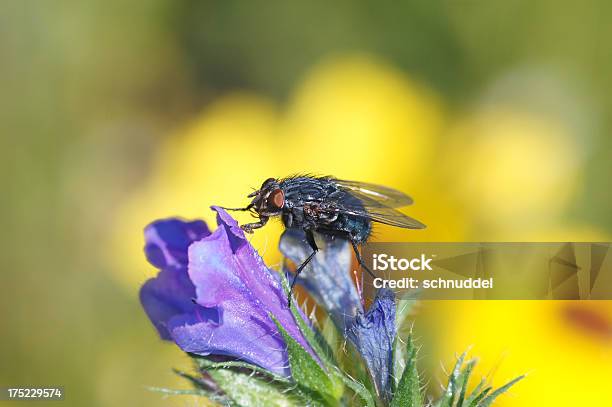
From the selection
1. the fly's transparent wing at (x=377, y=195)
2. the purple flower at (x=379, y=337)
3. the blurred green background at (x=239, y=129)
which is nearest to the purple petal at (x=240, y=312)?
the purple flower at (x=379, y=337)

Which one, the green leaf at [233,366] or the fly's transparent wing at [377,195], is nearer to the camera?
the green leaf at [233,366]

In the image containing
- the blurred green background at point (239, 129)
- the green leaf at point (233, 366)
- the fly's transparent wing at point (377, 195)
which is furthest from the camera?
the blurred green background at point (239, 129)

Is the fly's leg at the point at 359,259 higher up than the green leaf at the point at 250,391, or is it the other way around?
the fly's leg at the point at 359,259

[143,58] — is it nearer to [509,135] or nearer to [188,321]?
[509,135]

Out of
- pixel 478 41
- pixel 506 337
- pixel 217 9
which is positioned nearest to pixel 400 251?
pixel 506 337

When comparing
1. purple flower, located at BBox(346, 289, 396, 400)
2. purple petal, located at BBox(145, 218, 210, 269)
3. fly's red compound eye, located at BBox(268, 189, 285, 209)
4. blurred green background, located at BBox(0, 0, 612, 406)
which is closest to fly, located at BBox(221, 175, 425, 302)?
fly's red compound eye, located at BBox(268, 189, 285, 209)

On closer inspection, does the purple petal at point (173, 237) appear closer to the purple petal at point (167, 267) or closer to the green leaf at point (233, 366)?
the purple petal at point (167, 267)
